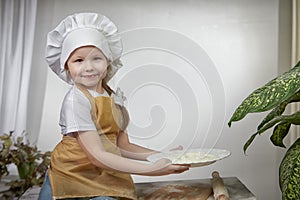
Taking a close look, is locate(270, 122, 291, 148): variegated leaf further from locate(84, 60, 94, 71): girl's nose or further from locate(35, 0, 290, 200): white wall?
locate(84, 60, 94, 71): girl's nose

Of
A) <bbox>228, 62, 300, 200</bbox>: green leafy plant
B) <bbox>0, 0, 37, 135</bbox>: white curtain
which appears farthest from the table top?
<bbox>0, 0, 37, 135</bbox>: white curtain

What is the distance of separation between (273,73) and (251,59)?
0.09m

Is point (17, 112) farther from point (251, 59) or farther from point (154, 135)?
point (251, 59)

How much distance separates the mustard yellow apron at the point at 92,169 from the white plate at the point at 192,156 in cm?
9

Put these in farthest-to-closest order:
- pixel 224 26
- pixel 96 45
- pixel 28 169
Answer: pixel 224 26 → pixel 28 169 → pixel 96 45

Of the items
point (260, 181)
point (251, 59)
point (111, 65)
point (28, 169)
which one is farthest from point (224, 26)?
point (28, 169)

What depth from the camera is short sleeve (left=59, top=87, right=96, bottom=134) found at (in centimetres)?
92

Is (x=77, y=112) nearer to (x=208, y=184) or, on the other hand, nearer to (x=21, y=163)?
(x=208, y=184)

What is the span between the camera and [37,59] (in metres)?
1.47

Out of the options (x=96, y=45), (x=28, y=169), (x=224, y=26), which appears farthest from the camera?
(x=224, y=26)

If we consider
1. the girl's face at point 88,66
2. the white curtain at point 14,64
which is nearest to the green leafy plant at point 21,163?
the white curtain at point 14,64

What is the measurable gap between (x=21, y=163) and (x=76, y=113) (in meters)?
0.53

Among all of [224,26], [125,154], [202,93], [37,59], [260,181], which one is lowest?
[260,181]

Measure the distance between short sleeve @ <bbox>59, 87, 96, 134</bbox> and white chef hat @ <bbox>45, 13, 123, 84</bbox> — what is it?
46mm
